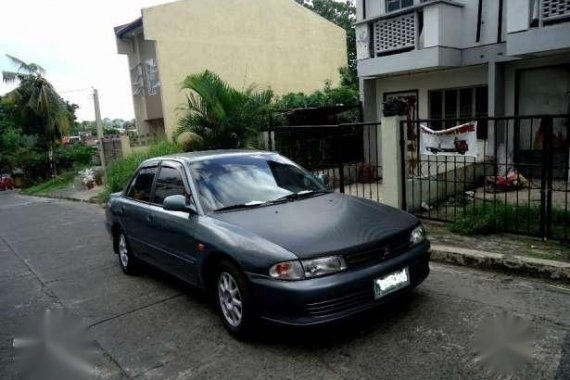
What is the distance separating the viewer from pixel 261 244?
354 centimetres

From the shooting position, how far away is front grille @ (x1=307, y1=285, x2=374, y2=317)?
334 centimetres

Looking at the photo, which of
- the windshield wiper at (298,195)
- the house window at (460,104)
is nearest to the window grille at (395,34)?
the house window at (460,104)

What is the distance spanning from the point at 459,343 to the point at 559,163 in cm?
797

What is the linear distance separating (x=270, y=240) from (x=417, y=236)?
4.67 ft

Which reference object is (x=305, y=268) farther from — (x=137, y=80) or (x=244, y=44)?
(x=137, y=80)

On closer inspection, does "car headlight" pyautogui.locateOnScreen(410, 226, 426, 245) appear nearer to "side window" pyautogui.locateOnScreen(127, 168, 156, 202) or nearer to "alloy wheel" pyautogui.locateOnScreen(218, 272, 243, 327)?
"alloy wheel" pyautogui.locateOnScreen(218, 272, 243, 327)

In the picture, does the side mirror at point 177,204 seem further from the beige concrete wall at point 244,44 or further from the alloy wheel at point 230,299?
the beige concrete wall at point 244,44

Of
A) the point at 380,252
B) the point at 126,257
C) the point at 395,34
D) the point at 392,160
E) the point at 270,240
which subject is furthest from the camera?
the point at 395,34

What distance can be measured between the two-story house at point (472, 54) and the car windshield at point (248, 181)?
5005 mm

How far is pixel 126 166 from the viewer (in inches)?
561

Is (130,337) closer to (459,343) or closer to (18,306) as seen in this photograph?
(18,306)

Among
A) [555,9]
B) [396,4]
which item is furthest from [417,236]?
[396,4]

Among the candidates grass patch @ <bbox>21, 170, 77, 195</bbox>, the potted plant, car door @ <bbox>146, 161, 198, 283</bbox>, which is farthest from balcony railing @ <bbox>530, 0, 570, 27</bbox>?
grass patch @ <bbox>21, 170, 77, 195</bbox>

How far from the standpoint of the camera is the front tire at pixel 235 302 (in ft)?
11.8
